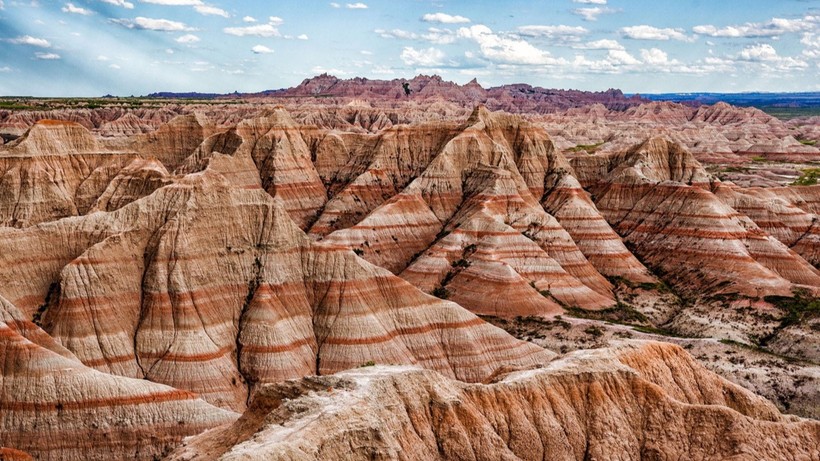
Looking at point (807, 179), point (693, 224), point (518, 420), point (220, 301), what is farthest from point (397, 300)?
point (807, 179)

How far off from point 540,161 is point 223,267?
73.4 meters

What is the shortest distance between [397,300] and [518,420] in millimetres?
33269

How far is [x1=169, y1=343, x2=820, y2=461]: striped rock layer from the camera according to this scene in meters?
35.7

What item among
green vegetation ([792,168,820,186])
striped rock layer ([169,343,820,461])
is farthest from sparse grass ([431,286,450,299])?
green vegetation ([792,168,820,186])

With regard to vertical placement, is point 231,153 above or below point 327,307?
above

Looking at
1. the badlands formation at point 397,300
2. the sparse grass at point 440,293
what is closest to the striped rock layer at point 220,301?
the badlands formation at point 397,300

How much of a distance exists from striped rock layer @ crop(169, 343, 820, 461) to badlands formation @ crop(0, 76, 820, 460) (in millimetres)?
126

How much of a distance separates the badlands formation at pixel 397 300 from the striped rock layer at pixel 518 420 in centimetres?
13

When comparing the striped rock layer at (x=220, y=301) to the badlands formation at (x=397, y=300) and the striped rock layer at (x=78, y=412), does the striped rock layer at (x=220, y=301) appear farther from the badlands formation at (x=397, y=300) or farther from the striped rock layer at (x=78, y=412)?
the striped rock layer at (x=78, y=412)

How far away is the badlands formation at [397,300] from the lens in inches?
1583

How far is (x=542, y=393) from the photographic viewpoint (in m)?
41.6

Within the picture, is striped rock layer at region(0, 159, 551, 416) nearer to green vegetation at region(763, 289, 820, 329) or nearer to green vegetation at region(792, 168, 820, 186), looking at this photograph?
green vegetation at region(763, 289, 820, 329)

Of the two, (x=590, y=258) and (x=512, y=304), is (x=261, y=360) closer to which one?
(x=512, y=304)

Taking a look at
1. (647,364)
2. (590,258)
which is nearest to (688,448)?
(647,364)
